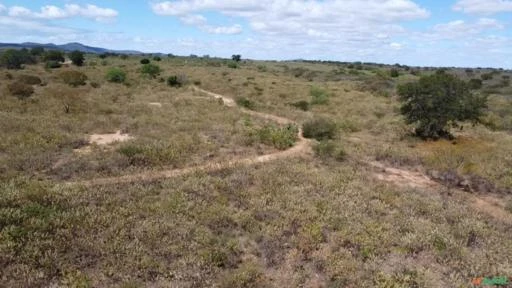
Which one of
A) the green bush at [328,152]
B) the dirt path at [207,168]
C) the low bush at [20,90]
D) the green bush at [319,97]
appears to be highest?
the low bush at [20,90]

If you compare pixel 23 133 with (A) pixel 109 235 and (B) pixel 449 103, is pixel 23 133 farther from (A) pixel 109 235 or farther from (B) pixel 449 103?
(B) pixel 449 103

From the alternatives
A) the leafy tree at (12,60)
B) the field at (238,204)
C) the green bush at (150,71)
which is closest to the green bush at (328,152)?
the field at (238,204)

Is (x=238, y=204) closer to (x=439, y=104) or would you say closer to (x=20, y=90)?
(x=439, y=104)

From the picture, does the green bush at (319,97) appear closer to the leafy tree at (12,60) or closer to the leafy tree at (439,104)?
the leafy tree at (439,104)

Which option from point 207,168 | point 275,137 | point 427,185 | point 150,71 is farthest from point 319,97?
point 207,168

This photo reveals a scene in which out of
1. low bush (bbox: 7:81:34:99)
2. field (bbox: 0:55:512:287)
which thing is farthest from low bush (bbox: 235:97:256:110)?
low bush (bbox: 7:81:34:99)
